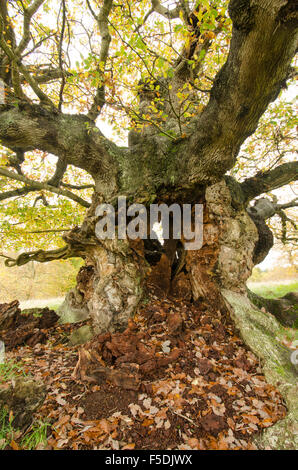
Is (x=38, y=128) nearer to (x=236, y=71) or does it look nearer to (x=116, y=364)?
(x=236, y=71)

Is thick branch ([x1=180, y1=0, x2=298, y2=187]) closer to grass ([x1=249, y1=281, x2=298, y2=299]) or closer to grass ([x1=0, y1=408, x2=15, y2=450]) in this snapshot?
grass ([x1=0, y1=408, x2=15, y2=450])

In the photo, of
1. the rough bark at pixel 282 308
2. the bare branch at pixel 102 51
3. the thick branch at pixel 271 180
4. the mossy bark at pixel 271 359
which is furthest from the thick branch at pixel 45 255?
the rough bark at pixel 282 308

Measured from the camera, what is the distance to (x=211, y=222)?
185 inches

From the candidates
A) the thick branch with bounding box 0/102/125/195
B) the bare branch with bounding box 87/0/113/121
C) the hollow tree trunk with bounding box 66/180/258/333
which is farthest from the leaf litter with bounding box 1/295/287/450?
the bare branch with bounding box 87/0/113/121

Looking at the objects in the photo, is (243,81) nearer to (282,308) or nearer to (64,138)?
(64,138)

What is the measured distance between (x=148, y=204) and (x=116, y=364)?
2772 millimetres

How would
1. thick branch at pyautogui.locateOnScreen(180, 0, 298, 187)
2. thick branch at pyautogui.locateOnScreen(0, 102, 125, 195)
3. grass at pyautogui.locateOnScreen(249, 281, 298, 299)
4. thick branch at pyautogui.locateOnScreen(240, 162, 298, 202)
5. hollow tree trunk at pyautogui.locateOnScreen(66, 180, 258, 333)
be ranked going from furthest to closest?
grass at pyautogui.locateOnScreen(249, 281, 298, 299) < thick branch at pyautogui.locateOnScreen(240, 162, 298, 202) < hollow tree trunk at pyautogui.locateOnScreen(66, 180, 258, 333) < thick branch at pyautogui.locateOnScreen(0, 102, 125, 195) < thick branch at pyautogui.locateOnScreen(180, 0, 298, 187)

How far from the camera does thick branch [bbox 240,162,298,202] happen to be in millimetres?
5340

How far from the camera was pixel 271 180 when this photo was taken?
538cm

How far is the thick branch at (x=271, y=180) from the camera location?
5.34 metres

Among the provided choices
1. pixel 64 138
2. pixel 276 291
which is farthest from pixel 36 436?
pixel 276 291

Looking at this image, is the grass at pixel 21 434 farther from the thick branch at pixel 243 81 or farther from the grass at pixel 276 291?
the grass at pixel 276 291
